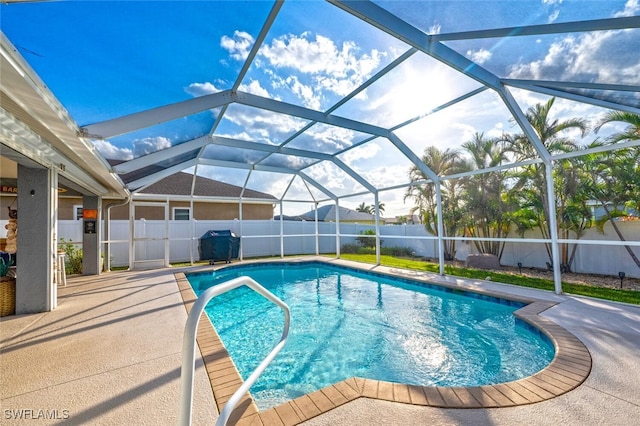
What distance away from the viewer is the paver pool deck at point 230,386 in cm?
226

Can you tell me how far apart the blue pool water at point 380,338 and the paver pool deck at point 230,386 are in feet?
2.11

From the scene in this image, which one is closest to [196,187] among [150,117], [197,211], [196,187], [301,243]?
[196,187]

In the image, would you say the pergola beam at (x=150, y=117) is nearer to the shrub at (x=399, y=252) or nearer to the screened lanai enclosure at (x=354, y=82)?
the screened lanai enclosure at (x=354, y=82)

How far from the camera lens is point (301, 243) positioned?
53.5 ft

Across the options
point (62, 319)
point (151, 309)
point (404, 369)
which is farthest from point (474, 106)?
point (62, 319)

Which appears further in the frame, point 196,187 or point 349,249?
point 349,249

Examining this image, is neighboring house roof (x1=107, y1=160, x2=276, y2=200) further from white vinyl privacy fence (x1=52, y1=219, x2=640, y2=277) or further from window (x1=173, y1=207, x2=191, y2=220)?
white vinyl privacy fence (x1=52, y1=219, x2=640, y2=277)

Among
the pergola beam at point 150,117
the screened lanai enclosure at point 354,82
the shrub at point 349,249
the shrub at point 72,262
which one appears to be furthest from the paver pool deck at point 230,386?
the shrub at point 349,249

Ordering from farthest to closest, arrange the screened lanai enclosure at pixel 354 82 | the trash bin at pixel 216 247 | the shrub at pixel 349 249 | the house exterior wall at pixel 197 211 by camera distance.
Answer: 1. the shrub at pixel 349 249
2. the house exterior wall at pixel 197 211
3. the trash bin at pixel 216 247
4. the screened lanai enclosure at pixel 354 82

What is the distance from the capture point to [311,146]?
884 cm

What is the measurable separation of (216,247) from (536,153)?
1269 centimetres

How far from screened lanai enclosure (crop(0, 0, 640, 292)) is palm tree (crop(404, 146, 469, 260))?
12.9 ft

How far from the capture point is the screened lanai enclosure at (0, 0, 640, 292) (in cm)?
301

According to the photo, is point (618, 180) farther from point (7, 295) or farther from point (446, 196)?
point (7, 295)
